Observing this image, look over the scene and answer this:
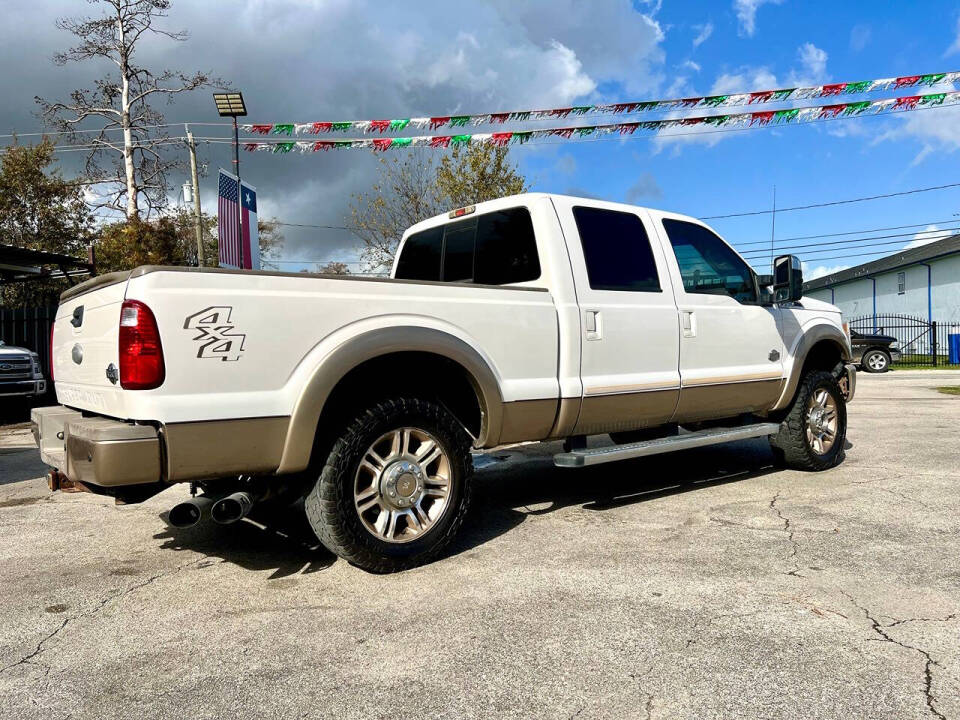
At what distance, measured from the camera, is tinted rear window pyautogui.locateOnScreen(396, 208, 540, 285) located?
4.63 m

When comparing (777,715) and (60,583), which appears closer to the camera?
(777,715)

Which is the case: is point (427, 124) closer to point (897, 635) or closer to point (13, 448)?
point (13, 448)

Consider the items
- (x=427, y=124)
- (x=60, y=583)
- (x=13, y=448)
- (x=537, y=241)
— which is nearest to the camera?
(x=60, y=583)

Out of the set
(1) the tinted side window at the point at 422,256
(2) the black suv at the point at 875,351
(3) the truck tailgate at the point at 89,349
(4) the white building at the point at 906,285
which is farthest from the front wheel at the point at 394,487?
(4) the white building at the point at 906,285

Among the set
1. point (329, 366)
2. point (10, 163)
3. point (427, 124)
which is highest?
point (10, 163)

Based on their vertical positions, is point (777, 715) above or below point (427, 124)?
below

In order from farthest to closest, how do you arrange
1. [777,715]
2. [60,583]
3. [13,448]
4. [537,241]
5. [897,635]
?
[13,448] → [537,241] → [60,583] → [897,635] → [777,715]

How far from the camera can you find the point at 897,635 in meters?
2.86

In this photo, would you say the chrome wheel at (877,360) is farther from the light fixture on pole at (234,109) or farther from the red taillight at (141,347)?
the red taillight at (141,347)

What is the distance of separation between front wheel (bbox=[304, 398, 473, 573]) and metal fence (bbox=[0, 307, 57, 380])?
14256 mm

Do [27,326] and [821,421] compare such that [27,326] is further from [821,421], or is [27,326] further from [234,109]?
[821,421]

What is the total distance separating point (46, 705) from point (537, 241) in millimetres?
3392

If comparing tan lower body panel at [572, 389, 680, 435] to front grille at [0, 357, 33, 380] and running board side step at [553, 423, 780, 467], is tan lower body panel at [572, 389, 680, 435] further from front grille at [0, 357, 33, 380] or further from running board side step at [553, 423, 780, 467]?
front grille at [0, 357, 33, 380]

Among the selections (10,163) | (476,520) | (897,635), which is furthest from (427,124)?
(10,163)
